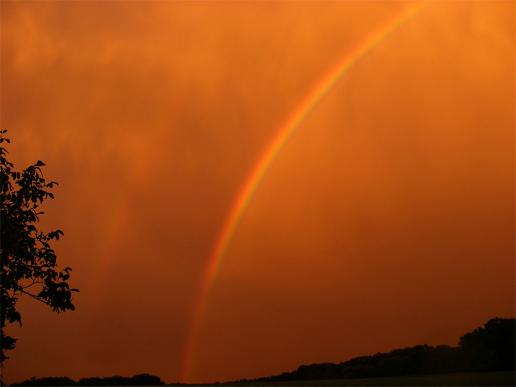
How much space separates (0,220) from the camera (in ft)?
92.6

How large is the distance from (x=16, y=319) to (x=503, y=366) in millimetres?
18812

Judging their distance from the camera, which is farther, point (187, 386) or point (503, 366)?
point (187, 386)

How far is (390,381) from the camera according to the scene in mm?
26906

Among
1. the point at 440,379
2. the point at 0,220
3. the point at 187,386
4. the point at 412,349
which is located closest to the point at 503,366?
the point at 440,379

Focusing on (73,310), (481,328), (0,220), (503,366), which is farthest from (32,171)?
(481,328)

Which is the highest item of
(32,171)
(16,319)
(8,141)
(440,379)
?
(8,141)

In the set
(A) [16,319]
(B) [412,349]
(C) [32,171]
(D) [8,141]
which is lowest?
(A) [16,319]

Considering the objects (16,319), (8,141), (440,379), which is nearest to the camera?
(440,379)

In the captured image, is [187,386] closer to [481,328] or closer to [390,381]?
[390,381]

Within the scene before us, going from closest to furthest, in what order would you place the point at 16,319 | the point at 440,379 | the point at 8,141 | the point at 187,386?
1. the point at 440,379
2. the point at 16,319
3. the point at 8,141
4. the point at 187,386

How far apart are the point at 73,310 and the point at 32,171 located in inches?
223

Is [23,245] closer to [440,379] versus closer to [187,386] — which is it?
[187,386]

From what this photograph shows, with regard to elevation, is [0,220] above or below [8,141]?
below

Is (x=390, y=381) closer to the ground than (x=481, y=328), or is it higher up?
closer to the ground
